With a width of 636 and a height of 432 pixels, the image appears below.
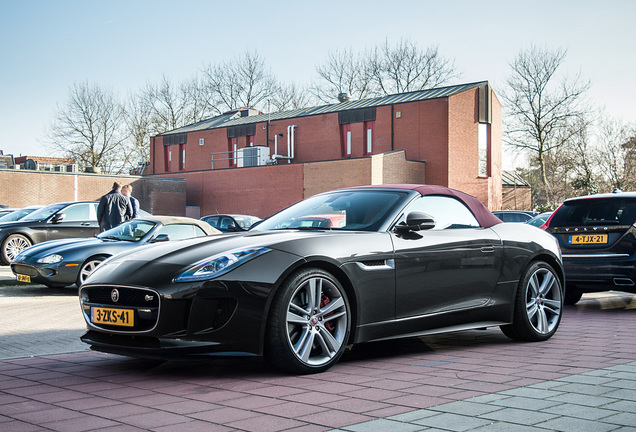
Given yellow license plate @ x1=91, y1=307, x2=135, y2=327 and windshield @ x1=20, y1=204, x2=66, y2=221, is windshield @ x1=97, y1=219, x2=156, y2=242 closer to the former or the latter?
windshield @ x1=20, y1=204, x2=66, y2=221

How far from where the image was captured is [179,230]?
1115 cm

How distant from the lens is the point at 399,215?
5480mm

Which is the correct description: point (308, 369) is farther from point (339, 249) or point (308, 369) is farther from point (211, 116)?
point (211, 116)

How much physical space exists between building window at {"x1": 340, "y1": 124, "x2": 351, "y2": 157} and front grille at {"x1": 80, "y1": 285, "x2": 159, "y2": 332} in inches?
1644

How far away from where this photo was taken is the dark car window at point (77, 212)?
1503 centimetres

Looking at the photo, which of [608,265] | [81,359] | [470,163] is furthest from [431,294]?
[470,163]

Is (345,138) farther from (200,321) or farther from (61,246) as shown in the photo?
(200,321)

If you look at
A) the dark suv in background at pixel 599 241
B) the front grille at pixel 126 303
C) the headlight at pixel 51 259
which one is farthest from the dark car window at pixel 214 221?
the front grille at pixel 126 303

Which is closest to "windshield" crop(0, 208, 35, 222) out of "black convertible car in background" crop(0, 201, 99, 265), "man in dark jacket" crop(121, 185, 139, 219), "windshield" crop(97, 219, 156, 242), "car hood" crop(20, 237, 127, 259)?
"black convertible car in background" crop(0, 201, 99, 265)

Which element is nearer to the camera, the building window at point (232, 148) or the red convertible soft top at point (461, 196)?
the red convertible soft top at point (461, 196)

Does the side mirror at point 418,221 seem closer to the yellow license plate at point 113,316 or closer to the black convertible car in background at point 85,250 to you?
the yellow license plate at point 113,316

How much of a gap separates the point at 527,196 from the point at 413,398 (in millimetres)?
56790

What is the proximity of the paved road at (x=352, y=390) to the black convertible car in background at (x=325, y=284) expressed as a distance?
0.85 feet

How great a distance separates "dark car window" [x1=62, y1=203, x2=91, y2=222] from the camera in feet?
49.3
